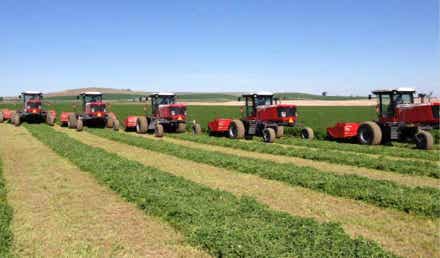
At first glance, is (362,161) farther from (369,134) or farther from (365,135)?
(365,135)

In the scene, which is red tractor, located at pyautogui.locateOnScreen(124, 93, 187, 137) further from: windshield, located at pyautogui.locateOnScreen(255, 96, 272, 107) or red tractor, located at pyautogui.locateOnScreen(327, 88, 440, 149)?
red tractor, located at pyautogui.locateOnScreen(327, 88, 440, 149)

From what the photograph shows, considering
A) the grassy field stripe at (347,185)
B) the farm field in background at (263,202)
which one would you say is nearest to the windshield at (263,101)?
the farm field in background at (263,202)

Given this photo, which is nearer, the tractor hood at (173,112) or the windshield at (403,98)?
the windshield at (403,98)

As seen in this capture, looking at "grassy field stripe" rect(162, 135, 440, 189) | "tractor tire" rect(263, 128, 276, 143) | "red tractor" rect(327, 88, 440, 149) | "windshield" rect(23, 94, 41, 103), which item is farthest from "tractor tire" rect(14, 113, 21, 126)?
"red tractor" rect(327, 88, 440, 149)

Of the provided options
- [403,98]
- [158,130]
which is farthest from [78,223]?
[158,130]

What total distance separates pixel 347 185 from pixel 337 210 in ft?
5.49

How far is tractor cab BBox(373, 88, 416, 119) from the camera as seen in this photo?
17.9m

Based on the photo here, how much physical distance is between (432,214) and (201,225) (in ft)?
13.4

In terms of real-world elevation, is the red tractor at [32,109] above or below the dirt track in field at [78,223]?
above

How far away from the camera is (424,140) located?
16609 mm

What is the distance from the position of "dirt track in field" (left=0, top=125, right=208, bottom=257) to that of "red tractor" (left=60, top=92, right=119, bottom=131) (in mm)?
15182

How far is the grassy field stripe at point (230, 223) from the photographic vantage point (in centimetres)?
577

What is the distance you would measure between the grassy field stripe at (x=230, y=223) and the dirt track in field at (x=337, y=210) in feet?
1.78

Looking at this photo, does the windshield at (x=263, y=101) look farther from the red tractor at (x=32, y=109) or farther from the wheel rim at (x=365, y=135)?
the red tractor at (x=32, y=109)
